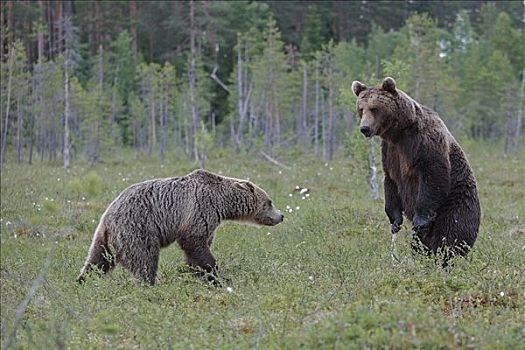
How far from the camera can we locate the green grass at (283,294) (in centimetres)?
429

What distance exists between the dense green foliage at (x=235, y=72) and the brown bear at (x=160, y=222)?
23.8 ft

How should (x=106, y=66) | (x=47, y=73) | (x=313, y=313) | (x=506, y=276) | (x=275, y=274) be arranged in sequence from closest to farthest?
(x=313, y=313), (x=506, y=276), (x=275, y=274), (x=47, y=73), (x=106, y=66)

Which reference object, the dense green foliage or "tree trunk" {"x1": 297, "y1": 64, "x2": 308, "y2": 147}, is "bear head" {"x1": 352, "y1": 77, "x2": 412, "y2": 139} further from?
"tree trunk" {"x1": 297, "y1": 64, "x2": 308, "y2": 147}

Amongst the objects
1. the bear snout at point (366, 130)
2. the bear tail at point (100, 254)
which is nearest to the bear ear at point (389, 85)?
the bear snout at point (366, 130)

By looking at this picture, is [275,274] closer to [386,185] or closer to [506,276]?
[386,185]

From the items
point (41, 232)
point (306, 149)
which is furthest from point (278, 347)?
point (306, 149)

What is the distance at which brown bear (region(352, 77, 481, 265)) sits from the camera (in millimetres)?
6301

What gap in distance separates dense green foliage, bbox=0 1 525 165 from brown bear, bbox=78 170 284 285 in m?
7.24

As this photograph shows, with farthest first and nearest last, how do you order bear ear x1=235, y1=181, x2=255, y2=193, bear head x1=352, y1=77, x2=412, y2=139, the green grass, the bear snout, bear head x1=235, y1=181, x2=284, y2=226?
bear head x1=235, y1=181, x2=284, y2=226
bear ear x1=235, y1=181, x2=255, y2=193
bear head x1=352, y1=77, x2=412, y2=139
the bear snout
the green grass

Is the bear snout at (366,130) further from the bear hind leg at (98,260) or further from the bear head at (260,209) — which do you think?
the bear hind leg at (98,260)

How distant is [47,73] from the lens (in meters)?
29.5

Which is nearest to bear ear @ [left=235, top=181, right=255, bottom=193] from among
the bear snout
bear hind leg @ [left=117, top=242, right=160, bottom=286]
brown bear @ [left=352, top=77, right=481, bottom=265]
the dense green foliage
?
bear hind leg @ [left=117, top=242, right=160, bottom=286]

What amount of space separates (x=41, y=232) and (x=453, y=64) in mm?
33047

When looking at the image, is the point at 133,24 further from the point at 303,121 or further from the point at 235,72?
the point at 303,121
